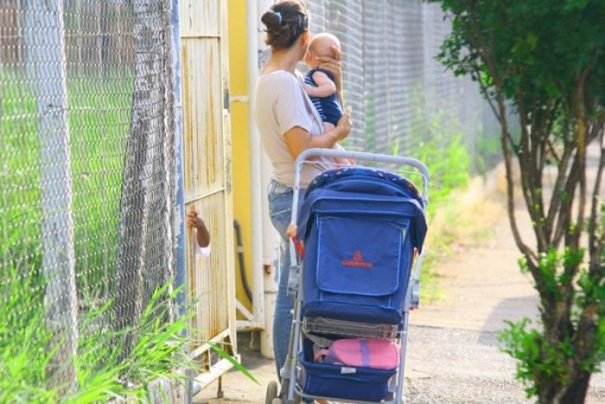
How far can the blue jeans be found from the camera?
5.82m

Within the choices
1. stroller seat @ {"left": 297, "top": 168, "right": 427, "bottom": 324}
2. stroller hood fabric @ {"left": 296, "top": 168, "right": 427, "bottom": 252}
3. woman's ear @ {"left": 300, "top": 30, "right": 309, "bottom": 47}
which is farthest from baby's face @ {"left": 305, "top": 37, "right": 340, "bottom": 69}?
stroller seat @ {"left": 297, "top": 168, "right": 427, "bottom": 324}

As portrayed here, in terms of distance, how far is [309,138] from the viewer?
5.64 meters

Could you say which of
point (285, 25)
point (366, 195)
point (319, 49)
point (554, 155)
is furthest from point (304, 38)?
point (554, 155)

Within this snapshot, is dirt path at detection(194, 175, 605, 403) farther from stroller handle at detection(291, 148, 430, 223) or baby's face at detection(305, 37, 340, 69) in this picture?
baby's face at detection(305, 37, 340, 69)

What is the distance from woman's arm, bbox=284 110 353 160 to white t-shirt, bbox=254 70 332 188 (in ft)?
0.08

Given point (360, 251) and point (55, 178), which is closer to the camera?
point (55, 178)

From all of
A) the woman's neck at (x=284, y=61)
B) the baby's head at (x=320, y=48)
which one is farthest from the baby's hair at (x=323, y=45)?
the woman's neck at (x=284, y=61)

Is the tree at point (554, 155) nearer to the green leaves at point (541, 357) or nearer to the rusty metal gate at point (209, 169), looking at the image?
the green leaves at point (541, 357)

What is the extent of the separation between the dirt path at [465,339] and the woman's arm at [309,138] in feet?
5.26

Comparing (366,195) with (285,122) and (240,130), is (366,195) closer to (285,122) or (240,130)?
(285,122)

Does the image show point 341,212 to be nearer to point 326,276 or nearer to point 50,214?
point 326,276

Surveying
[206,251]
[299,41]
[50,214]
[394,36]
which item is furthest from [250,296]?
[394,36]

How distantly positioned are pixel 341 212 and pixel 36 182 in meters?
1.33

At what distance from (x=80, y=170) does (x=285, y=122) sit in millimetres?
1340
